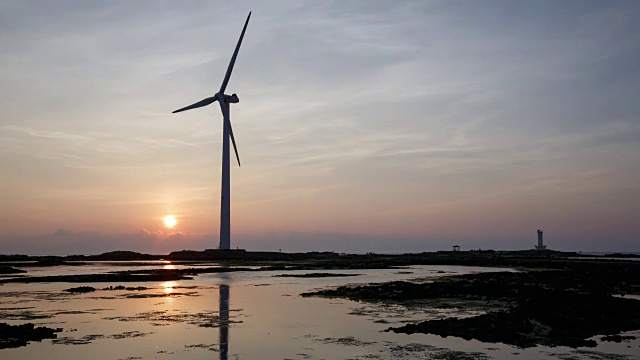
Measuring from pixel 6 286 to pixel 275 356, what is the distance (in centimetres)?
Result: 4107

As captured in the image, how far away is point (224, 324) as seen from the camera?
1154 inches

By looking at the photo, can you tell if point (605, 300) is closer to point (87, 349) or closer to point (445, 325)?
point (445, 325)

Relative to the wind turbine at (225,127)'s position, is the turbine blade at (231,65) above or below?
above

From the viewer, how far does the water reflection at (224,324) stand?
22297 mm

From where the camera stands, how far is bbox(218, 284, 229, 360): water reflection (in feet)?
73.2

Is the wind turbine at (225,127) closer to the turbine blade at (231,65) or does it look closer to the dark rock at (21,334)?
the turbine blade at (231,65)

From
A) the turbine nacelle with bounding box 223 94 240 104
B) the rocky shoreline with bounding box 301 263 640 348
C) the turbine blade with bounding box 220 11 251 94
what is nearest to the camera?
the rocky shoreline with bounding box 301 263 640 348

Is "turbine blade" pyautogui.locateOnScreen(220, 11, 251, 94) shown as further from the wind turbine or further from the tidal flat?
the tidal flat

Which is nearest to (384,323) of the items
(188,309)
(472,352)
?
(472,352)

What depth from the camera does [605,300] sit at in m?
35.2

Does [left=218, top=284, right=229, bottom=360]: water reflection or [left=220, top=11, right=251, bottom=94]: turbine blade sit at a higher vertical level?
[left=220, top=11, right=251, bottom=94]: turbine blade

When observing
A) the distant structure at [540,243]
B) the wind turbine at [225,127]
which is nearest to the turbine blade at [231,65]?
the wind turbine at [225,127]

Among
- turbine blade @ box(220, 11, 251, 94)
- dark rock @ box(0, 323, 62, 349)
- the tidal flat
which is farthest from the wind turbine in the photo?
dark rock @ box(0, 323, 62, 349)

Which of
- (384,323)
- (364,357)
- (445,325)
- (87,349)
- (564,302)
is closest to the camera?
(364,357)
